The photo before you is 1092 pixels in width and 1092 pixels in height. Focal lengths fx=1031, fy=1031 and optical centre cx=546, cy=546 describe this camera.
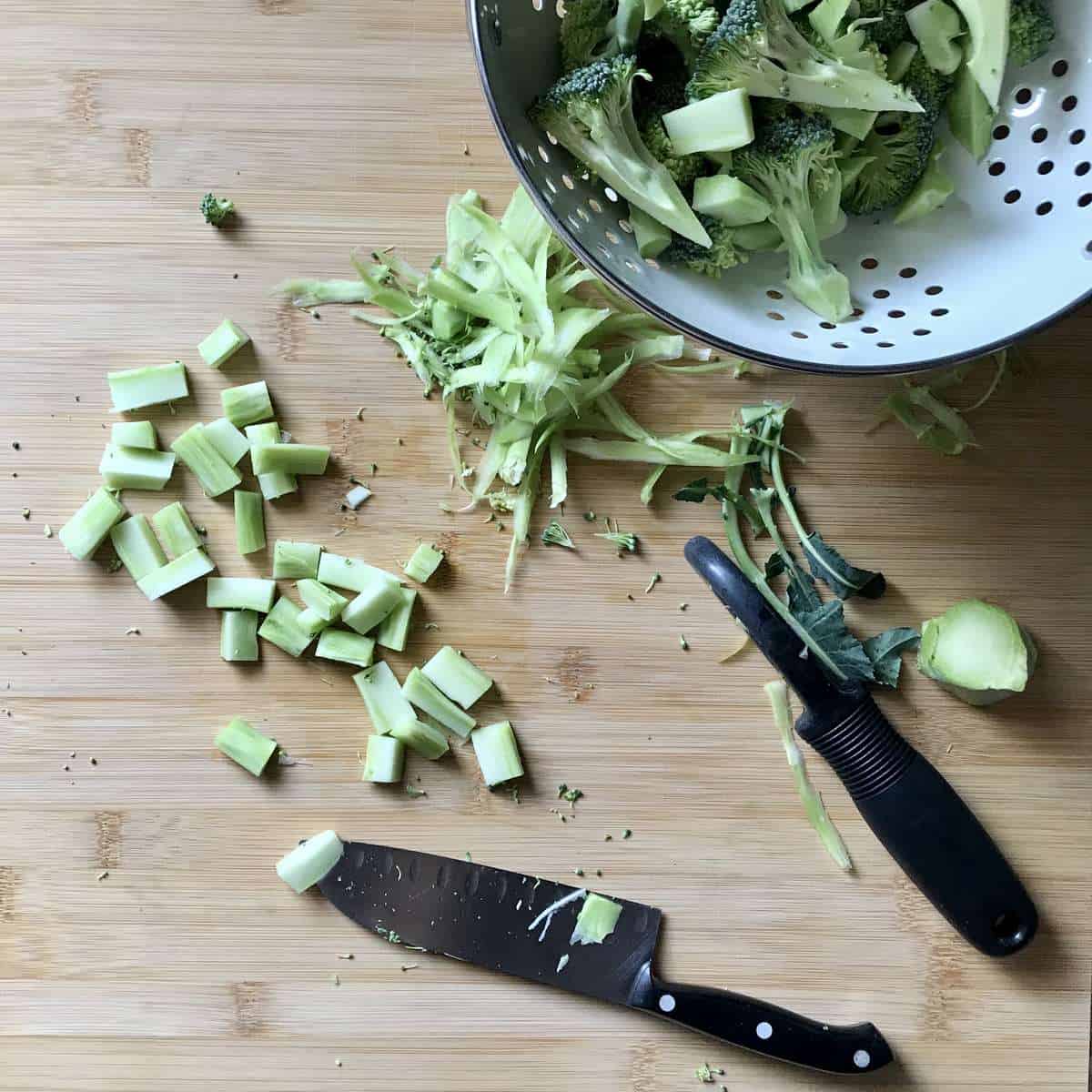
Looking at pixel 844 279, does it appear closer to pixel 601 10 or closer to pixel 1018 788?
pixel 601 10

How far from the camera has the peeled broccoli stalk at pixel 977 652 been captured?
1429 millimetres

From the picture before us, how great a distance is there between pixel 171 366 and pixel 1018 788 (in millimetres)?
1390

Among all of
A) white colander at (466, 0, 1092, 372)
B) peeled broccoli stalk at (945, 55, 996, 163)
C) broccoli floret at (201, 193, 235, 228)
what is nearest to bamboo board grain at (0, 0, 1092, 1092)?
broccoli floret at (201, 193, 235, 228)

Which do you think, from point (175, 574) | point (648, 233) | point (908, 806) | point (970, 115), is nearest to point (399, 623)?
point (175, 574)

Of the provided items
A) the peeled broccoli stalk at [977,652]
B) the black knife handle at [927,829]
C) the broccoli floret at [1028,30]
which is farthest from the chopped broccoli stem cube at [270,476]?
the broccoli floret at [1028,30]

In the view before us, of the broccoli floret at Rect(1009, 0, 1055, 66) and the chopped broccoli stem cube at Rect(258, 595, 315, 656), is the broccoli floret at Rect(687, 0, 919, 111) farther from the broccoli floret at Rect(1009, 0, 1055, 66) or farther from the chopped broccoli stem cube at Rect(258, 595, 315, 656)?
the chopped broccoli stem cube at Rect(258, 595, 315, 656)

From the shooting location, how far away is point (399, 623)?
4.98ft

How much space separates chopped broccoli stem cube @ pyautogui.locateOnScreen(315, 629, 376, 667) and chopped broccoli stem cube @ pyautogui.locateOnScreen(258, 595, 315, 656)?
24 millimetres

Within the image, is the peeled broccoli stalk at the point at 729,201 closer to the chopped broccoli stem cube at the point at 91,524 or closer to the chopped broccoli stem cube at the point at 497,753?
the chopped broccoli stem cube at the point at 497,753

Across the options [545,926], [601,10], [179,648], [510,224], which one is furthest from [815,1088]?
[601,10]

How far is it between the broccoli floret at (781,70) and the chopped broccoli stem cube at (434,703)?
87 cm

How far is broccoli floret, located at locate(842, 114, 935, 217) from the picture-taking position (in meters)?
1.30

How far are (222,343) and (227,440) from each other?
0.14m

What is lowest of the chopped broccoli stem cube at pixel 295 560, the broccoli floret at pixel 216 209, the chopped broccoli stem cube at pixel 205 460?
the chopped broccoli stem cube at pixel 295 560
